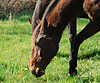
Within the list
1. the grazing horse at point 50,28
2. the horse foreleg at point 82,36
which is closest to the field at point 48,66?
the horse foreleg at point 82,36

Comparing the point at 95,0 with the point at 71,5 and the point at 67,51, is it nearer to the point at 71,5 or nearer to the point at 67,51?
the point at 71,5

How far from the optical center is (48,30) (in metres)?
3.25

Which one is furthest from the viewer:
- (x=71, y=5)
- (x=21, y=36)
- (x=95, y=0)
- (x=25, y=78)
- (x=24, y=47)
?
(x=21, y=36)

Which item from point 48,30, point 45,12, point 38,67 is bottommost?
point 38,67

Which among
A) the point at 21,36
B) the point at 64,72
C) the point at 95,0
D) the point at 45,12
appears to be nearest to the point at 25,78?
the point at 64,72

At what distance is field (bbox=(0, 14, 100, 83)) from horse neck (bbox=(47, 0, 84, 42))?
38.0 inches

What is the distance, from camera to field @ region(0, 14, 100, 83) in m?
A: 3.51

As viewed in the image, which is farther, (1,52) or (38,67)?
(1,52)

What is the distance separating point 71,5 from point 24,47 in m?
2.84

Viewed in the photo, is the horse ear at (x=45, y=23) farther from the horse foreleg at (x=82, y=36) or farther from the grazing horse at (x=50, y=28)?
the horse foreleg at (x=82, y=36)

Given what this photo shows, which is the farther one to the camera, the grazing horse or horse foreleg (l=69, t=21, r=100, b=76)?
horse foreleg (l=69, t=21, r=100, b=76)

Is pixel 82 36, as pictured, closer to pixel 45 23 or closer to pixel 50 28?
pixel 50 28

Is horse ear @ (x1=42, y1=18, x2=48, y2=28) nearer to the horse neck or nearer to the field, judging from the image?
the horse neck

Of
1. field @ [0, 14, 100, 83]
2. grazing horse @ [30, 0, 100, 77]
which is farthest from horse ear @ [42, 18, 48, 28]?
field @ [0, 14, 100, 83]
